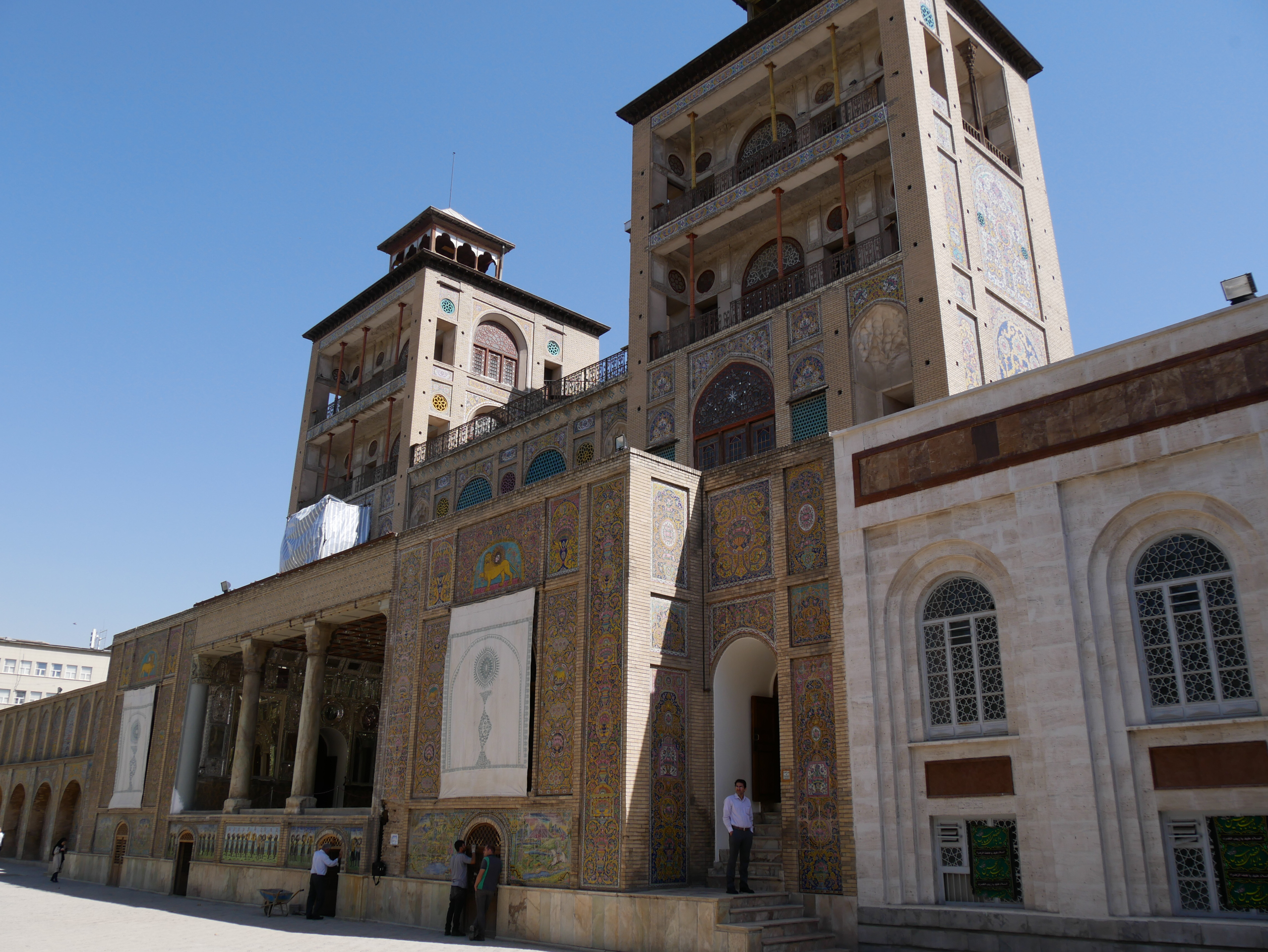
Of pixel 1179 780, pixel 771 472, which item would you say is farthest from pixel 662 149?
pixel 1179 780

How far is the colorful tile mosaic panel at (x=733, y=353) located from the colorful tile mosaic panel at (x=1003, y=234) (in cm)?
391

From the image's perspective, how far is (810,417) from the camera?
1777cm

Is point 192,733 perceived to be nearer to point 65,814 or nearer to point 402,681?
point 402,681

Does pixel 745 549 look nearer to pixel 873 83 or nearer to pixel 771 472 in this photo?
pixel 771 472

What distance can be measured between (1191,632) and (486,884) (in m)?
9.35

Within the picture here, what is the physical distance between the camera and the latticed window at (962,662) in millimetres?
11406

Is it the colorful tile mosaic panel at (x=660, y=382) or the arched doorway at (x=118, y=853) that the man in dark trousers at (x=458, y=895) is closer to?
the colorful tile mosaic panel at (x=660, y=382)

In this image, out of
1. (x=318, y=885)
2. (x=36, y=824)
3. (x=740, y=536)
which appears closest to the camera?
(x=740, y=536)

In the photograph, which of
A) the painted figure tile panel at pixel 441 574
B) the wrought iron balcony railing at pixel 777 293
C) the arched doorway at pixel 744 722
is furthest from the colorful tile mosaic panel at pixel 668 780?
the wrought iron balcony railing at pixel 777 293

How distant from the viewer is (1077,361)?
11.4 m

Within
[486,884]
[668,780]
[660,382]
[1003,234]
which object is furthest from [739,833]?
[1003,234]

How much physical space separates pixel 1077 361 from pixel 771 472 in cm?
444

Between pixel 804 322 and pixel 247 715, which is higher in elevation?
pixel 804 322

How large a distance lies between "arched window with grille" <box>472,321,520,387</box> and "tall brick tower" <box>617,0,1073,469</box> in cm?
917
